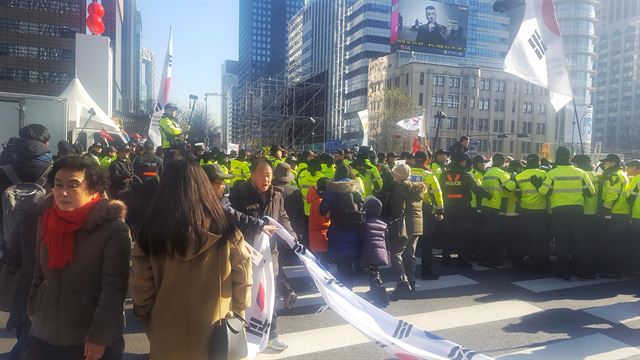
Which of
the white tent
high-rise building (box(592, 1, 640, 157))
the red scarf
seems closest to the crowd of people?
the red scarf

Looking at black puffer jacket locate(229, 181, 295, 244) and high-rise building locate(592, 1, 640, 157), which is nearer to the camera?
black puffer jacket locate(229, 181, 295, 244)

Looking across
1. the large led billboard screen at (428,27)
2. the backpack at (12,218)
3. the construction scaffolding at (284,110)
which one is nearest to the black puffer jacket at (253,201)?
the backpack at (12,218)

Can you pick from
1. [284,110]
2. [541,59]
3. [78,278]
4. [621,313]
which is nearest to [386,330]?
[78,278]

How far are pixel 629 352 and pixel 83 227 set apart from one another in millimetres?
5268

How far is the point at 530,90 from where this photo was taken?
92.1 meters

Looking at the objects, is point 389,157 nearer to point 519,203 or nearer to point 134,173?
point 519,203

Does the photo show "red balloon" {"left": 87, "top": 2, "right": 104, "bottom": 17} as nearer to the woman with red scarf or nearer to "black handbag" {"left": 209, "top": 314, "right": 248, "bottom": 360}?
the woman with red scarf

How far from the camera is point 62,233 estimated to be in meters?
2.57

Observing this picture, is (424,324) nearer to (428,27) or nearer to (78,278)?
(78,278)

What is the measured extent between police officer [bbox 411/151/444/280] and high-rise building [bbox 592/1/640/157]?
14498cm

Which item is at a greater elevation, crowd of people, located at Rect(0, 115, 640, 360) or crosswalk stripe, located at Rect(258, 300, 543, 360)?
crowd of people, located at Rect(0, 115, 640, 360)

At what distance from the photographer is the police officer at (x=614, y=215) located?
7719 millimetres

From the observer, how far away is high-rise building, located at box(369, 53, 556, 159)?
86.2 metres

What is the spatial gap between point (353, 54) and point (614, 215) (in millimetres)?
99795
